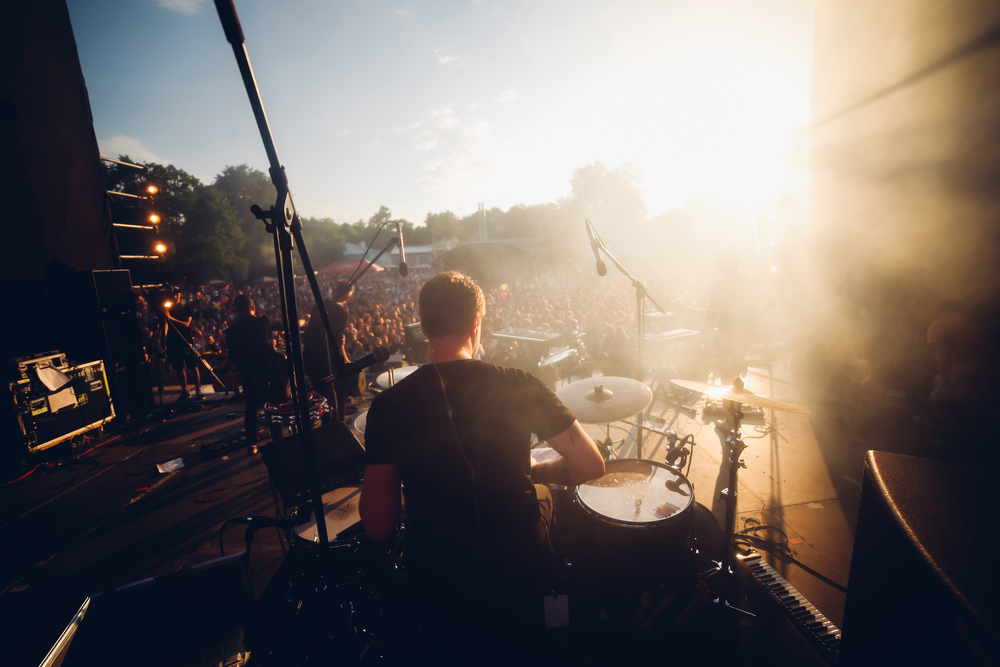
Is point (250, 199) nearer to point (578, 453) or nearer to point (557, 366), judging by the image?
point (557, 366)

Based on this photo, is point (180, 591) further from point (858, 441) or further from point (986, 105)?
point (986, 105)

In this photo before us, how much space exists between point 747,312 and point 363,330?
7954 millimetres

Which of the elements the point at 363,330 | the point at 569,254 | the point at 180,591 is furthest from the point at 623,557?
the point at 569,254

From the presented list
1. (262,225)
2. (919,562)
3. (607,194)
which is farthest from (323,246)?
(919,562)

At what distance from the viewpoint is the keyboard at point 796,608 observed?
6.93 ft

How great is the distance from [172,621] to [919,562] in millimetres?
3138

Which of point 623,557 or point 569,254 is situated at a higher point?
point 569,254

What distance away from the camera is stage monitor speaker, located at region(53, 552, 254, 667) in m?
1.89

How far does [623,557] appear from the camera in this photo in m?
2.05

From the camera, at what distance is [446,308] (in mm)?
1359

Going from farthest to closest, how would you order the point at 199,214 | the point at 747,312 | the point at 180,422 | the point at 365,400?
the point at 199,214 → the point at 365,400 → the point at 180,422 → the point at 747,312

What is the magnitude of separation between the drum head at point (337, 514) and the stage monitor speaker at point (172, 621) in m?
0.41

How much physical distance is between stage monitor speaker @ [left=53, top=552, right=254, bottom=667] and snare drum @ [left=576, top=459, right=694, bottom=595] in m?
1.98

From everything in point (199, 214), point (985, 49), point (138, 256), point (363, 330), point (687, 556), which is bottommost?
point (687, 556)
